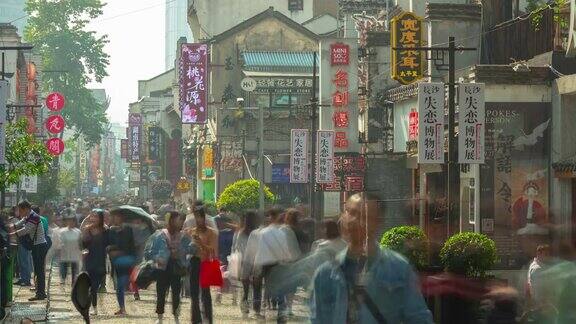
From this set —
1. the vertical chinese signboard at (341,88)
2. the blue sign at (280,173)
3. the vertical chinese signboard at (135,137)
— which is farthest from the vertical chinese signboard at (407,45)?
the vertical chinese signboard at (135,137)

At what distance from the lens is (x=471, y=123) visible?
87.2ft

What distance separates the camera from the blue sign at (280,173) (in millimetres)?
56375

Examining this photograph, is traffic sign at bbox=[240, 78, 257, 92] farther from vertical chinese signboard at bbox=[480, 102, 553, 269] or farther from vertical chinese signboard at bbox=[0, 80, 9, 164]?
vertical chinese signboard at bbox=[0, 80, 9, 164]

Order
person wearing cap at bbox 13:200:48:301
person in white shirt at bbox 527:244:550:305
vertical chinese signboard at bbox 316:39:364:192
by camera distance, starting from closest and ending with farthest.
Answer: person in white shirt at bbox 527:244:550:305 < person wearing cap at bbox 13:200:48:301 < vertical chinese signboard at bbox 316:39:364:192

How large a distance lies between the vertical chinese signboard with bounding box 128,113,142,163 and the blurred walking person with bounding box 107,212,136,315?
86103 millimetres

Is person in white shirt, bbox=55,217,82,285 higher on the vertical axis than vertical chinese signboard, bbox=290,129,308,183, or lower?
lower

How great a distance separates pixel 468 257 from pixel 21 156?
15919 mm

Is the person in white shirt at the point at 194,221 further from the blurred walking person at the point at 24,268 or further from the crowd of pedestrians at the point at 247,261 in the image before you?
the blurred walking person at the point at 24,268

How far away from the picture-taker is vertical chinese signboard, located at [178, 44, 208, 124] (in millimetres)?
57906

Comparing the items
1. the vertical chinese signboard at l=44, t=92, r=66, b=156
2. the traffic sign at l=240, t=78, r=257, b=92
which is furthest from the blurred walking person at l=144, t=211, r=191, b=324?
the vertical chinese signboard at l=44, t=92, r=66, b=156

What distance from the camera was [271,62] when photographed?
2394 inches

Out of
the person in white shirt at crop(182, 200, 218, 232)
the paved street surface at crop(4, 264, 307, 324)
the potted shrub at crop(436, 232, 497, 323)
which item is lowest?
the paved street surface at crop(4, 264, 307, 324)

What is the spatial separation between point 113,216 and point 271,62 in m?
39.7

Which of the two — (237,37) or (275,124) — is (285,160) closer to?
(275,124)
